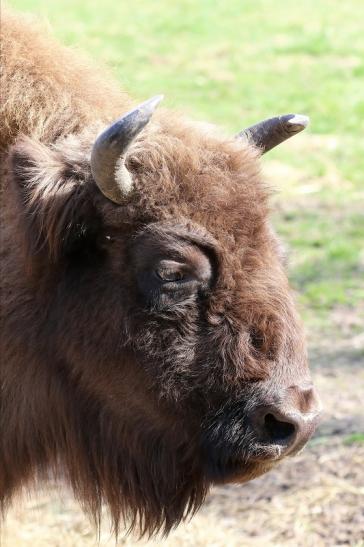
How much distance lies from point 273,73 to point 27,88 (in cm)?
1252

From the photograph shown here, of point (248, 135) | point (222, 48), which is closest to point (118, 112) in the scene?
point (248, 135)

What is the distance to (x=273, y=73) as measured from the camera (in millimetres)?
16969

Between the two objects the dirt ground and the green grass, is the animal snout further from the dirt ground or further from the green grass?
the green grass

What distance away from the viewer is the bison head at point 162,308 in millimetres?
4207

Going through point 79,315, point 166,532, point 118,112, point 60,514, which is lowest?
point 60,514

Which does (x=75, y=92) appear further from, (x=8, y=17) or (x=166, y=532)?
(x=166, y=532)

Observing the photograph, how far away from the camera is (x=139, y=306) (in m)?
4.39

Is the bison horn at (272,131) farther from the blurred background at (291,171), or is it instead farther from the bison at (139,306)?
the blurred background at (291,171)

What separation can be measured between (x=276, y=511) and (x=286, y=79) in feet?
38.2

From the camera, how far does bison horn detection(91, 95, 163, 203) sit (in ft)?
13.5

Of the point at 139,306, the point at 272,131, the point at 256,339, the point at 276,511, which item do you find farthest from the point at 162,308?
the point at 276,511

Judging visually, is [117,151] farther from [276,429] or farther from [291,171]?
[291,171]

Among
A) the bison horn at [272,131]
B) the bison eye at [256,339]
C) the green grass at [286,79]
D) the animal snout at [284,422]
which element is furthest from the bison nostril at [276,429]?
the green grass at [286,79]

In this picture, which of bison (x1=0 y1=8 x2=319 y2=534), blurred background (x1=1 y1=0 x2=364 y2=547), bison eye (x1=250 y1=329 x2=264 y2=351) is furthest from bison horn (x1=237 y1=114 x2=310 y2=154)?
bison eye (x1=250 y1=329 x2=264 y2=351)
